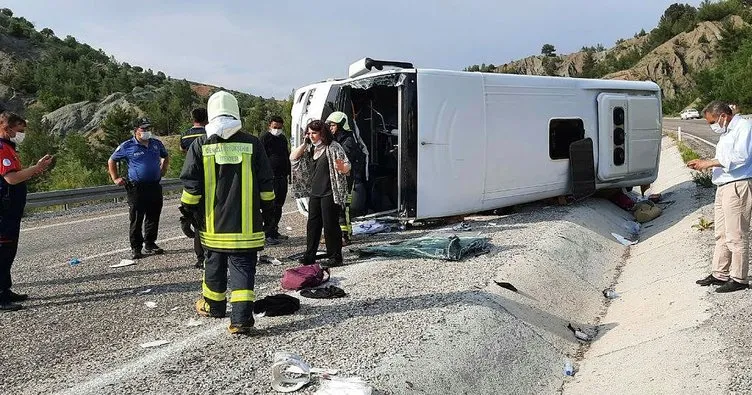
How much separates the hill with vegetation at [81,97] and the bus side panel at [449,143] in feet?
110

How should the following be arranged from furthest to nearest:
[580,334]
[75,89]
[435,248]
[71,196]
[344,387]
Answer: [75,89], [71,196], [435,248], [580,334], [344,387]

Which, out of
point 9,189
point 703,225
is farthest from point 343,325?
point 703,225

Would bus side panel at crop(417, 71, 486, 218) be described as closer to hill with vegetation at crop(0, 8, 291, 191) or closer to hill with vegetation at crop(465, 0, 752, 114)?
hill with vegetation at crop(0, 8, 291, 191)

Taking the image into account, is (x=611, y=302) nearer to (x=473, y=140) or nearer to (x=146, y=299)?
(x=473, y=140)

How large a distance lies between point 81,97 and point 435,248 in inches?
2984

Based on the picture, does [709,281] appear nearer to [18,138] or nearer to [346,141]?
[346,141]

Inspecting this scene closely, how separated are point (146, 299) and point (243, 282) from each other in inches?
73.5

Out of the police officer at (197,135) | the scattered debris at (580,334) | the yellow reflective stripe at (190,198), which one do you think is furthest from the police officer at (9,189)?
the scattered debris at (580,334)

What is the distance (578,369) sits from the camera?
4.98 meters

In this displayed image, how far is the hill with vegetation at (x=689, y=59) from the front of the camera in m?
50.4

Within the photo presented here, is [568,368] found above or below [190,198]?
below

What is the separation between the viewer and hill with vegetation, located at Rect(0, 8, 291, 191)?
155ft

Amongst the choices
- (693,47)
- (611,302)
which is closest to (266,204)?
(611,302)

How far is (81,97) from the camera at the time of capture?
72.5m
